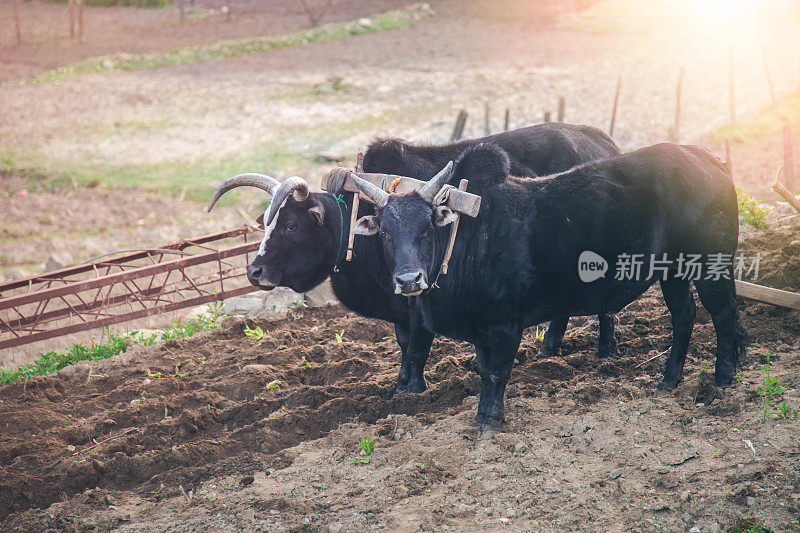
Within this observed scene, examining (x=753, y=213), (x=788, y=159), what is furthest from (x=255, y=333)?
(x=788, y=159)

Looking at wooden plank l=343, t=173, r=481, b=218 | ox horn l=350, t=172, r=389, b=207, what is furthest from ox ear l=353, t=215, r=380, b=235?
wooden plank l=343, t=173, r=481, b=218

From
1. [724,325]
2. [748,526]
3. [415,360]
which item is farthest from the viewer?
[415,360]

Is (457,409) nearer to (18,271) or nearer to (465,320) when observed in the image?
(465,320)

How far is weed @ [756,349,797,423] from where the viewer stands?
5473mm

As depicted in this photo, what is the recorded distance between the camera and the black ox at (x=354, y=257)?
675cm

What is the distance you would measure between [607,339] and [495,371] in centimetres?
161

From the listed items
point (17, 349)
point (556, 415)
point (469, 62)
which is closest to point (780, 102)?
point (469, 62)

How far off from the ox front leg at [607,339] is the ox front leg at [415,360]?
66.1 inches

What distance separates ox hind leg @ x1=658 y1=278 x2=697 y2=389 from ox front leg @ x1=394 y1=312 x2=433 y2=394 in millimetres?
2059

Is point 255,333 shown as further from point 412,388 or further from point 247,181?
point 412,388

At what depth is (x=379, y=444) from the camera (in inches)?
235

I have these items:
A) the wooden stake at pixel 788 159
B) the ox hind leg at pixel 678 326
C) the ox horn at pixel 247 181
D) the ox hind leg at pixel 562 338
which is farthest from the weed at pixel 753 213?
the ox horn at pixel 247 181

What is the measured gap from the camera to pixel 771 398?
18.9 ft

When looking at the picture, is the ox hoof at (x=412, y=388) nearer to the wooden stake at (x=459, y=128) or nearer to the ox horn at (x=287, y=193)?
the ox horn at (x=287, y=193)
